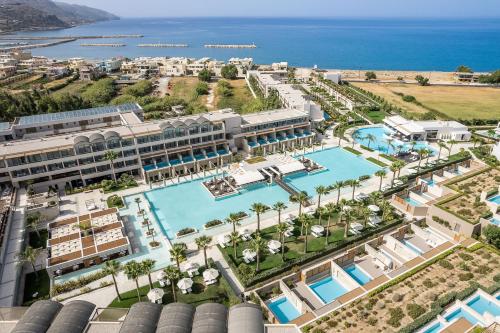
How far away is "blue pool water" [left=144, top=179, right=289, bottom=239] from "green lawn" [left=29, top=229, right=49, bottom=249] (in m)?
16.0

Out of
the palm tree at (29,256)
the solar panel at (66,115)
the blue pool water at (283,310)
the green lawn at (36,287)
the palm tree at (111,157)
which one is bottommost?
the blue pool water at (283,310)

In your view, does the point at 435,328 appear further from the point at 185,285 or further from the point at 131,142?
the point at 131,142

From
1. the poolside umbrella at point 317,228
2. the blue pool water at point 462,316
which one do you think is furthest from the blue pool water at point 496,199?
the poolside umbrella at point 317,228

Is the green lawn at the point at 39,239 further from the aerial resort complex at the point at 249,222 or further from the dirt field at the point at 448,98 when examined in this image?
the dirt field at the point at 448,98

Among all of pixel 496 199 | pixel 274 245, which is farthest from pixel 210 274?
pixel 496 199

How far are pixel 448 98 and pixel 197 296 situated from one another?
126 m

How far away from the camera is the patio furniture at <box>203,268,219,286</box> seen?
1558 inches

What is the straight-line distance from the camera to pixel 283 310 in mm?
37031

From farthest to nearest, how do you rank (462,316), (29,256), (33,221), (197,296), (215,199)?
(215,199)
(33,221)
(29,256)
(197,296)
(462,316)

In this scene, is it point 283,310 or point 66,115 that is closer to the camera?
point 283,310

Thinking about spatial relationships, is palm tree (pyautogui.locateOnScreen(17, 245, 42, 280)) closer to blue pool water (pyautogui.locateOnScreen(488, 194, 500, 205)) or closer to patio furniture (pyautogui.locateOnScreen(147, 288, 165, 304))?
patio furniture (pyautogui.locateOnScreen(147, 288, 165, 304))

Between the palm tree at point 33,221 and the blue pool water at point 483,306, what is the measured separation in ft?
187

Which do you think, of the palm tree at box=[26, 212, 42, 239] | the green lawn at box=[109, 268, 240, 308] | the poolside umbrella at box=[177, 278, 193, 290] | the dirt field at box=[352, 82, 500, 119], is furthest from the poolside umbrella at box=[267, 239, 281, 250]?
the dirt field at box=[352, 82, 500, 119]

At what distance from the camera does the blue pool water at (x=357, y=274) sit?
41.5 m
